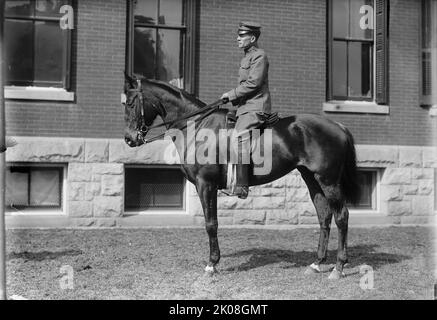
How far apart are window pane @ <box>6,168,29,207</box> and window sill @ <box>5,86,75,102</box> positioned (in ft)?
4.14

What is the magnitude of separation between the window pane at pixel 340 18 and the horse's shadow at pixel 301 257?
4416 millimetres

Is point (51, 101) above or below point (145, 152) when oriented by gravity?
above

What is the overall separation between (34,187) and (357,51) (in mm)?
6603

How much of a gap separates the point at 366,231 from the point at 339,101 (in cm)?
254

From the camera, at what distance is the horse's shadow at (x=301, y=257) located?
272 inches

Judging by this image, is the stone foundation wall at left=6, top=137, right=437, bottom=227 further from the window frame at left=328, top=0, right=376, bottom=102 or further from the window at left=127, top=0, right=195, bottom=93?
the window at left=127, top=0, right=195, bottom=93

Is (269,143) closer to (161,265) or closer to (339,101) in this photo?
(161,265)

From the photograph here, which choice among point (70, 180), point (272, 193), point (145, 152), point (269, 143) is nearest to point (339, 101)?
point (272, 193)

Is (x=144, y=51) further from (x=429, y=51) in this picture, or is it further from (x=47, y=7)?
(x=429, y=51)

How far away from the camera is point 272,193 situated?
998cm

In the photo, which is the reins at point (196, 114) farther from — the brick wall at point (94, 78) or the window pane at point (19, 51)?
the window pane at point (19, 51)

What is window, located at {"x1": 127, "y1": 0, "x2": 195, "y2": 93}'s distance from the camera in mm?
9688

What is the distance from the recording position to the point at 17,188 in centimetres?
919

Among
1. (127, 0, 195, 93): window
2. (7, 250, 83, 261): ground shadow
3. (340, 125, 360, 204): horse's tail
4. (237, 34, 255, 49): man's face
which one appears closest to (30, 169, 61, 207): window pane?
(7, 250, 83, 261): ground shadow
